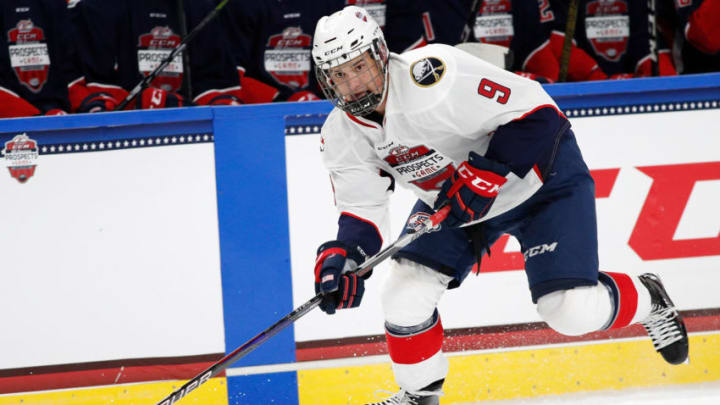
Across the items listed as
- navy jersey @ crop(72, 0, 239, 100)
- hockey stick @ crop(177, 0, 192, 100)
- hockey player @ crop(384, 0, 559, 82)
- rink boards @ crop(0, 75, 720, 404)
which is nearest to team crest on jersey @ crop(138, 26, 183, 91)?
navy jersey @ crop(72, 0, 239, 100)

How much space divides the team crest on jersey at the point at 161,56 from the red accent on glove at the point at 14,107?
19.6 inches

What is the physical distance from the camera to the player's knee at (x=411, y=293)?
2400 mm

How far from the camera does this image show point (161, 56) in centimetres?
368

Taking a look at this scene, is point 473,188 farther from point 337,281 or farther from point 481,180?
point 337,281

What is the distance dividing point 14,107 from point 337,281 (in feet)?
6.35

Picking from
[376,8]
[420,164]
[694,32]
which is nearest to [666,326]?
[420,164]

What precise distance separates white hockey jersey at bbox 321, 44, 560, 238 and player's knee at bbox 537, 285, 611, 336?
0.96 ft

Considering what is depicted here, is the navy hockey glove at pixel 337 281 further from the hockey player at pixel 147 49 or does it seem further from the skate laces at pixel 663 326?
the hockey player at pixel 147 49

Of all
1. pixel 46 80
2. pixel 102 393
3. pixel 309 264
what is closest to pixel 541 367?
pixel 309 264

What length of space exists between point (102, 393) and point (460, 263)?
144 cm

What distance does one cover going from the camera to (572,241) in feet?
7.49

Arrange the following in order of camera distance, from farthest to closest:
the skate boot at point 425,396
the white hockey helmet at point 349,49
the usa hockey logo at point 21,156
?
1. the usa hockey logo at point 21,156
2. the skate boot at point 425,396
3. the white hockey helmet at point 349,49

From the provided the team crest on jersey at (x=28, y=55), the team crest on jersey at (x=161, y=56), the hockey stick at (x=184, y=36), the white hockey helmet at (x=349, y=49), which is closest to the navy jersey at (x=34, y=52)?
the team crest on jersey at (x=28, y=55)

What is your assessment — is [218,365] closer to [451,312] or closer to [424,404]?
[424,404]
